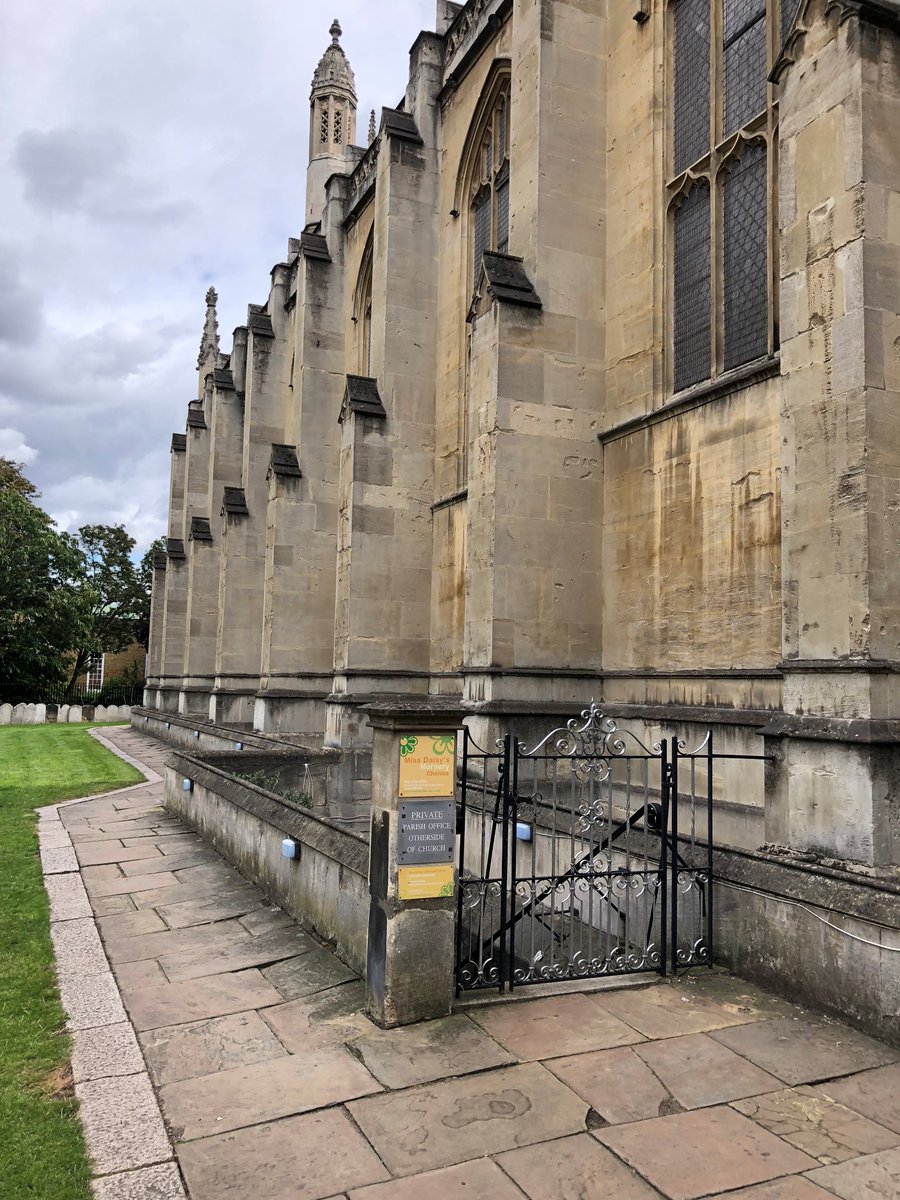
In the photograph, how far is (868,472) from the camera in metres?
5.83

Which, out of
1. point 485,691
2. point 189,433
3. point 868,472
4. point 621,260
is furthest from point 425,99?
point 189,433

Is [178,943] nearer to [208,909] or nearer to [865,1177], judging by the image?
[208,909]

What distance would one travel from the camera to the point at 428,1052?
443 centimetres

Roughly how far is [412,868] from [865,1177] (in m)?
2.50

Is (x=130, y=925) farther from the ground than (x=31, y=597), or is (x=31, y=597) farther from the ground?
(x=31, y=597)

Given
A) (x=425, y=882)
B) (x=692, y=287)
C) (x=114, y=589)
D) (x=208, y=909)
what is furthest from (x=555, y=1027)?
(x=114, y=589)

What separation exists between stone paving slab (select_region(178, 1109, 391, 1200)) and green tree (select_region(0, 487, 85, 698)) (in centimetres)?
3728

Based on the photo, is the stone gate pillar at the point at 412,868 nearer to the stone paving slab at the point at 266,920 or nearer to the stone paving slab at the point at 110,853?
the stone paving slab at the point at 266,920

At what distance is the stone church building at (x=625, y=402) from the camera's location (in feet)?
19.7

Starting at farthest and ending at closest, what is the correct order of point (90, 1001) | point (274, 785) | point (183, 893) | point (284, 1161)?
point (274, 785) → point (183, 893) → point (90, 1001) → point (284, 1161)

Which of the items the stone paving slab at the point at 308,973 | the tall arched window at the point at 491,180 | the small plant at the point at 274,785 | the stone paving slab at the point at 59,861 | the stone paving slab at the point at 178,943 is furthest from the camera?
the tall arched window at the point at 491,180

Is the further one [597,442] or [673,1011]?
[597,442]

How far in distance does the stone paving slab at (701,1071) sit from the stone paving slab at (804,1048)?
0.09m

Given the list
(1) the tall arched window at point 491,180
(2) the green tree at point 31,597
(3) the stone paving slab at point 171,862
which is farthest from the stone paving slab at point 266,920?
(2) the green tree at point 31,597
